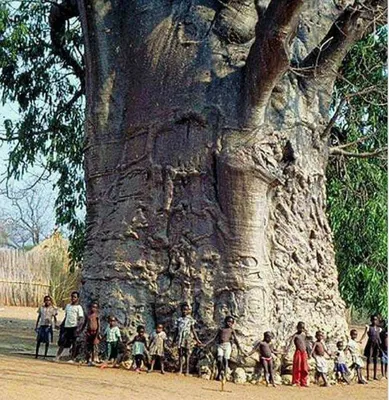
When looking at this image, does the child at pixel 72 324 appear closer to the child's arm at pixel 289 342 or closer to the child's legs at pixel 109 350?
the child's legs at pixel 109 350

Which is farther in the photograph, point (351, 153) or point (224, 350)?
point (351, 153)

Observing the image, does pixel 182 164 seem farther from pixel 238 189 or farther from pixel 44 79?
pixel 44 79

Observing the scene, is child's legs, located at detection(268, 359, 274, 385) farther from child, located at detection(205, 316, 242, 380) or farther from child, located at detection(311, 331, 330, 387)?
child, located at detection(311, 331, 330, 387)

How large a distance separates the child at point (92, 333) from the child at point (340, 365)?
2893 millimetres

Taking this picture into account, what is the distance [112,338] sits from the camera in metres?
9.86

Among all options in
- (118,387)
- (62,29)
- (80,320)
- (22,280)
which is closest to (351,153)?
(80,320)

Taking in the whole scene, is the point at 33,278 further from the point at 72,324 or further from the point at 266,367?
the point at 266,367

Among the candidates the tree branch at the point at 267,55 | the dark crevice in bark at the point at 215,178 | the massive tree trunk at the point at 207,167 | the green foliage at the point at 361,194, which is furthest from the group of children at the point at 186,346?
the green foliage at the point at 361,194

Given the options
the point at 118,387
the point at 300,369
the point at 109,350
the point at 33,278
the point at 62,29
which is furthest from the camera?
the point at 33,278

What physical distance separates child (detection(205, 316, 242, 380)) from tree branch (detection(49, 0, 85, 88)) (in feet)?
17.1

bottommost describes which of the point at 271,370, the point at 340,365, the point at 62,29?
the point at 271,370

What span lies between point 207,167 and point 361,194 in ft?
13.9

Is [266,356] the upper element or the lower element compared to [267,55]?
lower

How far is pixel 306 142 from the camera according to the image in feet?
35.1
